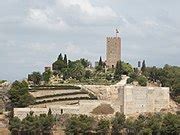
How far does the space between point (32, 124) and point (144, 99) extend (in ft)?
45.7

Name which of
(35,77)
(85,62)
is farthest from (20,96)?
(85,62)

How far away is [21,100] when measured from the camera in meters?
76.1

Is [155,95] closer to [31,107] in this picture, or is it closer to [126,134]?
[126,134]

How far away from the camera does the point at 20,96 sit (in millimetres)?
76375

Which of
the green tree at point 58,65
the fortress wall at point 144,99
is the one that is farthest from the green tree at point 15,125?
the green tree at point 58,65

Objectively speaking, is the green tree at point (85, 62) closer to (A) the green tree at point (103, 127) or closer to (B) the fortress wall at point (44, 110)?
(B) the fortress wall at point (44, 110)

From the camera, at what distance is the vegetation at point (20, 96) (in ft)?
250

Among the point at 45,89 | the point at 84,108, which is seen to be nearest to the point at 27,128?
the point at 84,108

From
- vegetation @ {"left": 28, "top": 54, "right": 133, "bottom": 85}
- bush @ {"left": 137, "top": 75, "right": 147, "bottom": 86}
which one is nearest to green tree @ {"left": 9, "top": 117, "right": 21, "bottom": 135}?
vegetation @ {"left": 28, "top": 54, "right": 133, "bottom": 85}

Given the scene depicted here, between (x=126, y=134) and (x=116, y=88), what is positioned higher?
(x=116, y=88)

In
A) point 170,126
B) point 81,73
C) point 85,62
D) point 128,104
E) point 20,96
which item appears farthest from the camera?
point 85,62

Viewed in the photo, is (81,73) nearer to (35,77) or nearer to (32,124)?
(35,77)

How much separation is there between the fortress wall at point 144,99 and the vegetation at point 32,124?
366 inches

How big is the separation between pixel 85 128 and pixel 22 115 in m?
7.64
